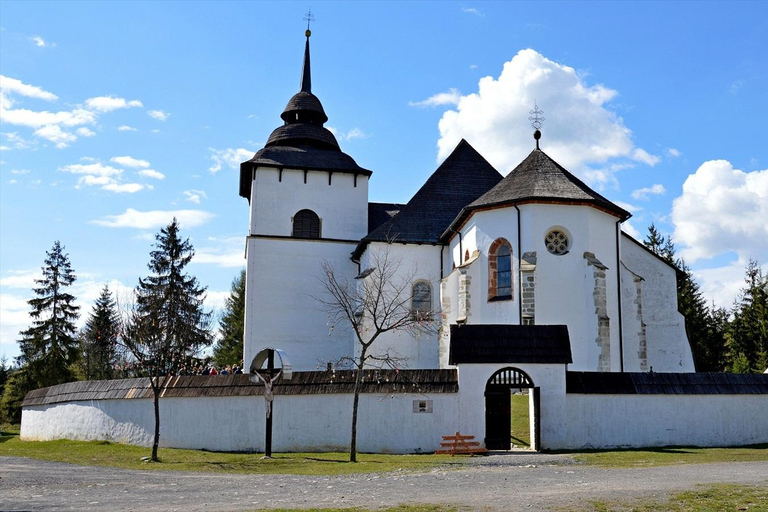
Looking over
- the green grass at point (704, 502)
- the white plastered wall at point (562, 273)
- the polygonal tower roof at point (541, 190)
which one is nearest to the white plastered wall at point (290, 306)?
the polygonal tower roof at point (541, 190)

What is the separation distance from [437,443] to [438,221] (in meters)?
15.5

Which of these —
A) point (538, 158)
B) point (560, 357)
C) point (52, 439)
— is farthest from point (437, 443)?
point (52, 439)

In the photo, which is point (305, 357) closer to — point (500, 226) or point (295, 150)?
point (295, 150)

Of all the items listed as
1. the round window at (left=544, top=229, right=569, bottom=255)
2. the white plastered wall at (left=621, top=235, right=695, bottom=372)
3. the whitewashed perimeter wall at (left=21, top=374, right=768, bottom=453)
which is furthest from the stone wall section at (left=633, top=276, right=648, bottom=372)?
the whitewashed perimeter wall at (left=21, top=374, right=768, bottom=453)

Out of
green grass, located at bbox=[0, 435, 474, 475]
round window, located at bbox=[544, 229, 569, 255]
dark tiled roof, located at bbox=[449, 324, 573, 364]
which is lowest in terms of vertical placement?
green grass, located at bbox=[0, 435, 474, 475]

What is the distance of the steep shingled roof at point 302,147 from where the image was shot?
1460 inches

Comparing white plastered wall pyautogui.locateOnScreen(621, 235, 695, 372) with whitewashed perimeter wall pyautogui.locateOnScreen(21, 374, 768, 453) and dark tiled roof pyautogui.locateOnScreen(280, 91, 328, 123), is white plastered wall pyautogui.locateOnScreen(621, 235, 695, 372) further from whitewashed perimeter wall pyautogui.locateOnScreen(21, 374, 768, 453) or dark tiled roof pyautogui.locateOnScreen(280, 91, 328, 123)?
dark tiled roof pyautogui.locateOnScreen(280, 91, 328, 123)

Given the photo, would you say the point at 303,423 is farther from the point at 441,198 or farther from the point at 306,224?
the point at 306,224

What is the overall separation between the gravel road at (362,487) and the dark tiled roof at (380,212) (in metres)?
22.6

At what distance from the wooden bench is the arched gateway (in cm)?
49

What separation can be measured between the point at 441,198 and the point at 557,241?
9.86 meters

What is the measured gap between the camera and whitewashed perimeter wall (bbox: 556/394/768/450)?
20703 mm

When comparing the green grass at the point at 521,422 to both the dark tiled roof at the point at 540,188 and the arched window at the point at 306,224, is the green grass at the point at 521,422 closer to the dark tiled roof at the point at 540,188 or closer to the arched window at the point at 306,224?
the dark tiled roof at the point at 540,188

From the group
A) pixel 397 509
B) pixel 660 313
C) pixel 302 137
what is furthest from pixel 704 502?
pixel 302 137
